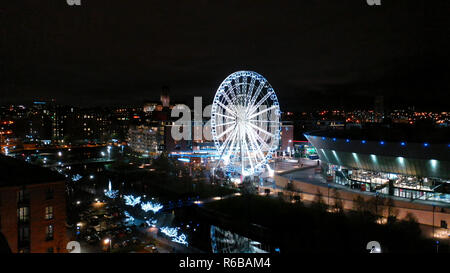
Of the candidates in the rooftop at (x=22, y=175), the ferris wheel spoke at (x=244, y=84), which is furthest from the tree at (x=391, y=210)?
the rooftop at (x=22, y=175)

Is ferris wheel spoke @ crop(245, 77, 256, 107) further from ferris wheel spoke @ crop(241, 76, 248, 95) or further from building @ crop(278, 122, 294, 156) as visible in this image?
building @ crop(278, 122, 294, 156)

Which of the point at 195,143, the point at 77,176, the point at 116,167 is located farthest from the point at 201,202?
the point at 195,143

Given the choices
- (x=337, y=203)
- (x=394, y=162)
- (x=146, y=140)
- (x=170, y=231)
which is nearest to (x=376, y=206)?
(x=337, y=203)

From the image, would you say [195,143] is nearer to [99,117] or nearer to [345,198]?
[345,198]

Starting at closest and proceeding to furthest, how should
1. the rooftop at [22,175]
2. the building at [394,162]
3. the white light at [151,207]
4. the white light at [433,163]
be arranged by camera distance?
the rooftop at [22,175] → the white light at [433,163] → the building at [394,162] → the white light at [151,207]

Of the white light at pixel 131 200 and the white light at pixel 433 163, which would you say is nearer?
the white light at pixel 433 163

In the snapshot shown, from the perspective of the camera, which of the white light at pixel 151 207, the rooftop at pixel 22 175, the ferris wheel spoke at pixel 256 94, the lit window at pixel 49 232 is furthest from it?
the ferris wheel spoke at pixel 256 94

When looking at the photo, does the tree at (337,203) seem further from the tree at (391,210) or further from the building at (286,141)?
the building at (286,141)
